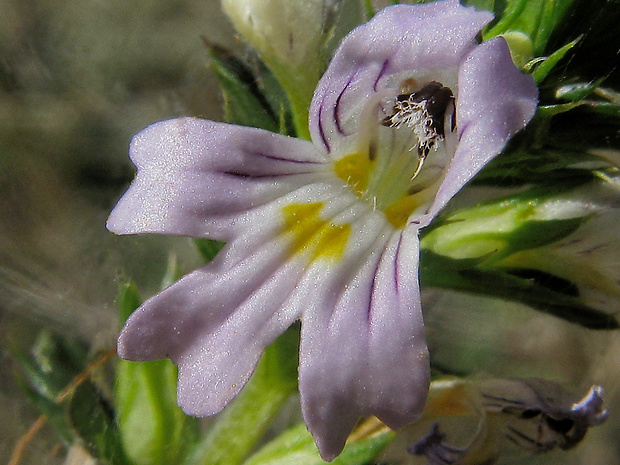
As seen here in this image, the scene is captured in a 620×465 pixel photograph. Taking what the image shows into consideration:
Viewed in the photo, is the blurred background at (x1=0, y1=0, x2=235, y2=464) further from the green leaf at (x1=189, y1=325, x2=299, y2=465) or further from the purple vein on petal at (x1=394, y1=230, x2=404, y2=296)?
the purple vein on petal at (x1=394, y1=230, x2=404, y2=296)

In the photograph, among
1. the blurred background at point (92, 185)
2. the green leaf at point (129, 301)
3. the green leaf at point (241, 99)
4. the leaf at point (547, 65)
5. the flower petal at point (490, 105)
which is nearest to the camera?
the flower petal at point (490, 105)

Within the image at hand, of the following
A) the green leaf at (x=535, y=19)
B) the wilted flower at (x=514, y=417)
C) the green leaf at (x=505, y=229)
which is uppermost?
the green leaf at (x=535, y=19)

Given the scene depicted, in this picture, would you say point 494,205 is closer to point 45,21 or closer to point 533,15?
point 533,15

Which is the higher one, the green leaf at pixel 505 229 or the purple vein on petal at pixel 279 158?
the purple vein on petal at pixel 279 158

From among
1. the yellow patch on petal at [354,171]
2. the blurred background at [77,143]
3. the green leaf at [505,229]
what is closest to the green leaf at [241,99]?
the yellow patch on petal at [354,171]

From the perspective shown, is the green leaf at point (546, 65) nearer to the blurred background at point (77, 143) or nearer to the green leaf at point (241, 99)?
the green leaf at point (241, 99)

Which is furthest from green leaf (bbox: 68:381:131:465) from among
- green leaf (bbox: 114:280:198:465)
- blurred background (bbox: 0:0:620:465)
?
blurred background (bbox: 0:0:620:465)

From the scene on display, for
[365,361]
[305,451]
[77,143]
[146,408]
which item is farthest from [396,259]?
[77,143]
